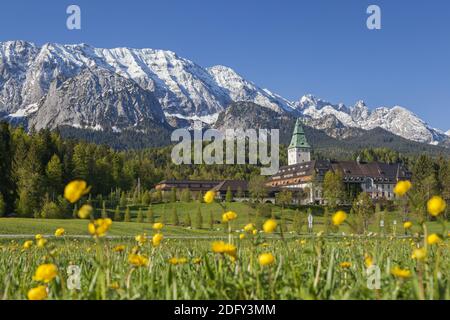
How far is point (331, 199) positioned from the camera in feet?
296

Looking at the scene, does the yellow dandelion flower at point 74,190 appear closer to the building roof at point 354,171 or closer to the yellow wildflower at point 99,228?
the yellow wildflower at point 99,228

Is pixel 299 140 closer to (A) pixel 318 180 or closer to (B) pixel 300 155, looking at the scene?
(B) pixel 300 155

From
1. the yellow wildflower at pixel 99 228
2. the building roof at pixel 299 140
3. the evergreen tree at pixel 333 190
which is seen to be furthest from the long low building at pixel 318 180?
the yellow wildflower at pixel 99 228

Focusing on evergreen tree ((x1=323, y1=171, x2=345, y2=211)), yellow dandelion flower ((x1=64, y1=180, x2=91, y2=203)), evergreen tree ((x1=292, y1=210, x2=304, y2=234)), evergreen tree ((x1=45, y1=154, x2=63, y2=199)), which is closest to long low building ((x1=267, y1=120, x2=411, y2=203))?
evergreen tree ((x1=323, y1=171, x2=345, y2=211))

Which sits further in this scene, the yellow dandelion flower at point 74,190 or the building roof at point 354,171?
the building roof at point 354,171

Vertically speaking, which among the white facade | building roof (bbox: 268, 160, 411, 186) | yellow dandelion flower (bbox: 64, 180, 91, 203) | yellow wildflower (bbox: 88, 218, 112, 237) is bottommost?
yellow wildflower (bbox: 88, 218, 112, 237)

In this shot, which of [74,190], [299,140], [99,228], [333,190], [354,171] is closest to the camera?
[74,190]

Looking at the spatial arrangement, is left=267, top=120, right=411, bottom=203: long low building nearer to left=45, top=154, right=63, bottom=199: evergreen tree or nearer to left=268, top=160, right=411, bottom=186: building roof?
left=268, top=160, right=411, bottom=186: building roof

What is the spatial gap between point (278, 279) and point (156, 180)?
504ft

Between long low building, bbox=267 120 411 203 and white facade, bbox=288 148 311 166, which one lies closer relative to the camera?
long low building, bbox=267 120 411 203

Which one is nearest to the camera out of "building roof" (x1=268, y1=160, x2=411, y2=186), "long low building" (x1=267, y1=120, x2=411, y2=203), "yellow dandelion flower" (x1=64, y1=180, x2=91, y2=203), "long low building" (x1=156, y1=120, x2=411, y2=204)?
"yellow dandelion flower" (x1=64, y1=180, x2=91, y2=203)

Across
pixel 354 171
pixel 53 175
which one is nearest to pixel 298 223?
pixel 53 175
